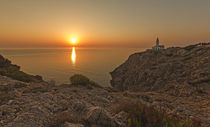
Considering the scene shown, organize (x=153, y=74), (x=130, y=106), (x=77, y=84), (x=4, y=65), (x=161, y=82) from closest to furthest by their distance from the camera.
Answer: (x=130, y=106), (x=77, y=84), (x=4, y=65), (x=161, y=82), (x=153, y=74)

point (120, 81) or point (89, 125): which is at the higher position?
point (89, 125)

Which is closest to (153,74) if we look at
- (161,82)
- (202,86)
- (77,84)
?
(161,82)

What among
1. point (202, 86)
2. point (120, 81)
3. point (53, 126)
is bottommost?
point (120, 81)

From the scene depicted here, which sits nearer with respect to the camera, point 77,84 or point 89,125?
point 89,125

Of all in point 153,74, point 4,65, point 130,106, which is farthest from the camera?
point 153,74

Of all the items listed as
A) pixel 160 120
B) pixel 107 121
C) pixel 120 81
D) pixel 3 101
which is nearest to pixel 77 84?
pixel 3 101

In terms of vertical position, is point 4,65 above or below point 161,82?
above

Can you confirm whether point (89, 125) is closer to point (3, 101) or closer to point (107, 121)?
point (107, 121)

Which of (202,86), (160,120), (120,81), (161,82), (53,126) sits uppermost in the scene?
(160,120)

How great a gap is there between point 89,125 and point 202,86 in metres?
15.6

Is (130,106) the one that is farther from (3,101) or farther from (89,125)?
(3,101)

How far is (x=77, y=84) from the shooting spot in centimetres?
1239

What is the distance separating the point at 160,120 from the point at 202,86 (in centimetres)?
1406

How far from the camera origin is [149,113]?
355 centimetres
